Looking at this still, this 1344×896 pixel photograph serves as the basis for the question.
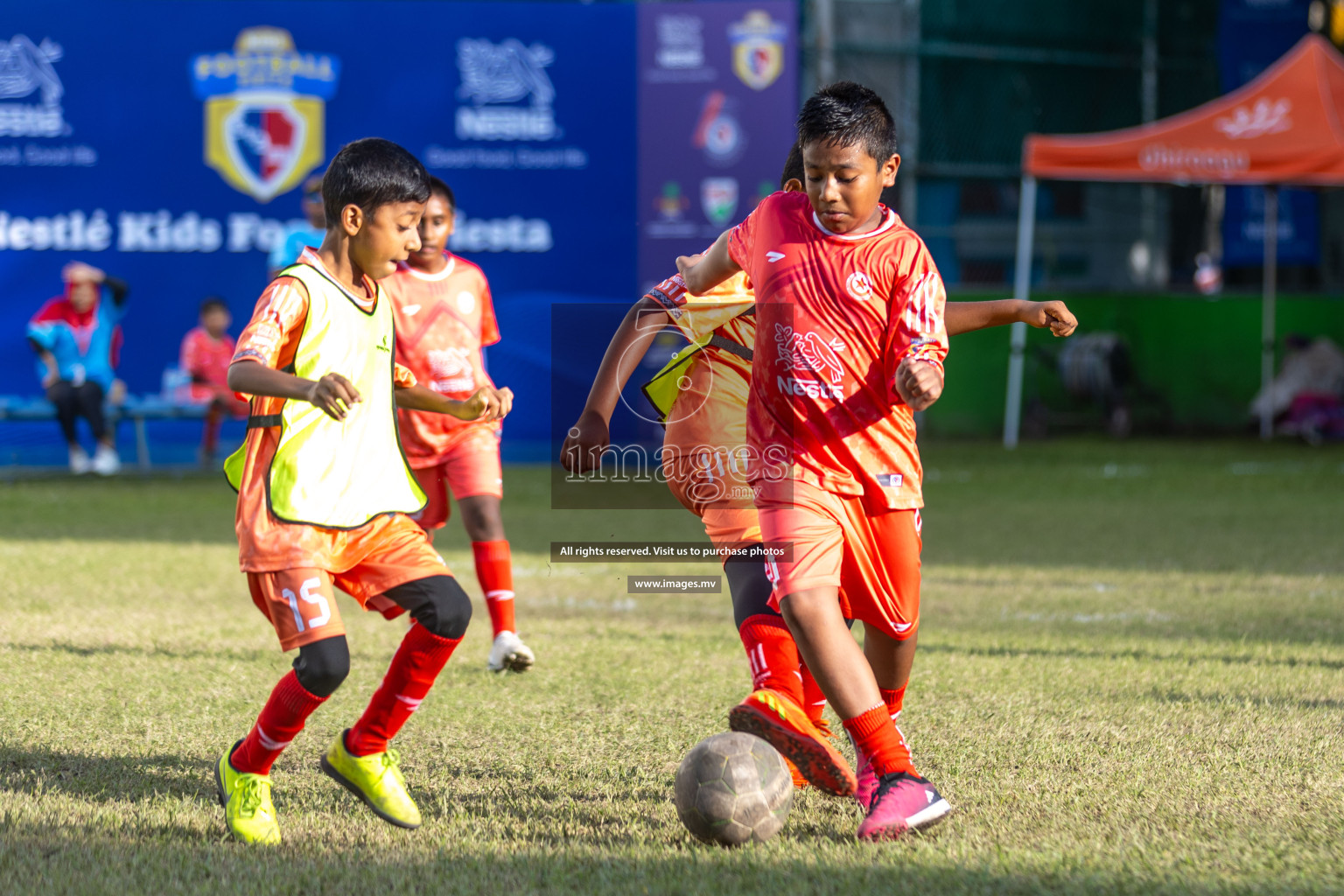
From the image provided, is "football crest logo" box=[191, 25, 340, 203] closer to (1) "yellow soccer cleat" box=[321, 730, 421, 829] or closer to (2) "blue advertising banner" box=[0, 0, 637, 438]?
(2) "blue advertising banner" box=[0, 0, 637, 438]

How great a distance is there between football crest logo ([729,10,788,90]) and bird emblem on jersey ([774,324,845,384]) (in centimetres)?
1183

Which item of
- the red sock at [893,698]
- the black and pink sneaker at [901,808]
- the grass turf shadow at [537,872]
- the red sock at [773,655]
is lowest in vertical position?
the grass turf shadow at [537,872]

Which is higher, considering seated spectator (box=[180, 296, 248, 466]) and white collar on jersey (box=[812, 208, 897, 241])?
white collar on jersey (box=[812, 208, 897, 241])

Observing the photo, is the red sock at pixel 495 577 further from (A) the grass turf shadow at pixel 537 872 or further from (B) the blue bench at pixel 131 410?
(B) the blue bench at pixel 131 410

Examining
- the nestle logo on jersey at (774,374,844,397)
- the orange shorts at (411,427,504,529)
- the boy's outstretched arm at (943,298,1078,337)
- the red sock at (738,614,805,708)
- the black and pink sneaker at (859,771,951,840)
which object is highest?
the boy's outstretched arm at (943,298,1078,337)

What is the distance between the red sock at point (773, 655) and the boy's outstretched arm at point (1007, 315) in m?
0.89

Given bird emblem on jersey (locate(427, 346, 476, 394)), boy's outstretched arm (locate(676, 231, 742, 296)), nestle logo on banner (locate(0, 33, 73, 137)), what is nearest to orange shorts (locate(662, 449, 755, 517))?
boy's outstretched arm (locate(676, 231, 742, 296))

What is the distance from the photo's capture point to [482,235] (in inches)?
572

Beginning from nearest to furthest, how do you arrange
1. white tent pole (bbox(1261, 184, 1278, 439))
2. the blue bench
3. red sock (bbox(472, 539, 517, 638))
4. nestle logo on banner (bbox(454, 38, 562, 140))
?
red sock (bbox(472, 539, 517, 638)) < the blue bench < nestle logo on banner (bbox(454, 38, 562, 140)) < white tent pole (bbox(1261, 184, 1278, 439))

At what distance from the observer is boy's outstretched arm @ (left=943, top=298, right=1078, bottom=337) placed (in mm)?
3430

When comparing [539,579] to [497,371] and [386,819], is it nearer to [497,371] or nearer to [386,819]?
[386,819]

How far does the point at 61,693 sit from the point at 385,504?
1.93m

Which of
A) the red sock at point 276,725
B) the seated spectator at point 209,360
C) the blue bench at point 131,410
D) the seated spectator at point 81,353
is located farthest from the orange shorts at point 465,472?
the seated spectator at point 81,353

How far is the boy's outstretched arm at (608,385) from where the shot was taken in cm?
372
